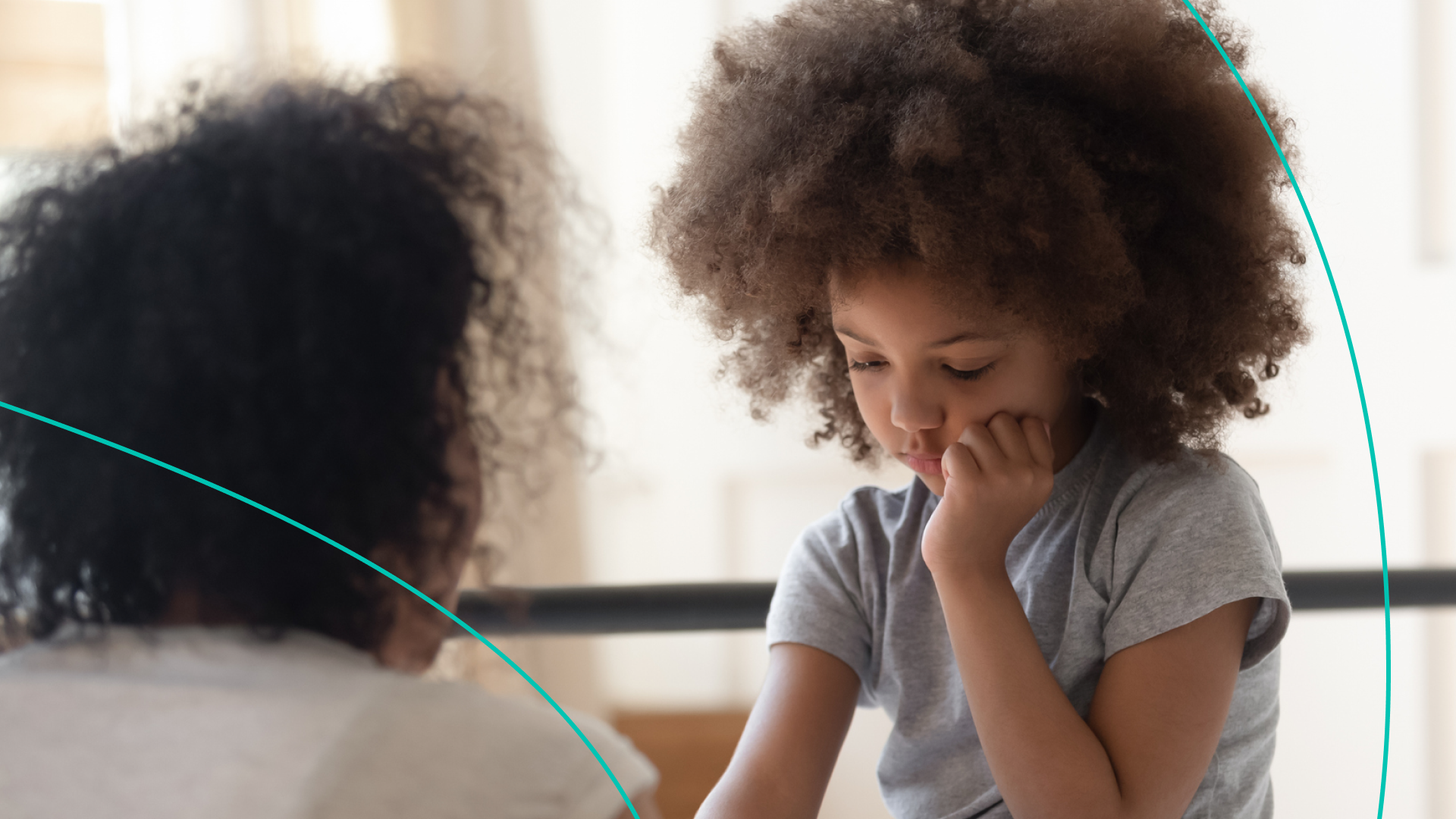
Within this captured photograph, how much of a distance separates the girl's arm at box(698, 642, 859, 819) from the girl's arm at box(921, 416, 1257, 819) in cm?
10

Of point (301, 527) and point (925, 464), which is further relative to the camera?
point (925, 464)

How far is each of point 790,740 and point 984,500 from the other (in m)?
0.16

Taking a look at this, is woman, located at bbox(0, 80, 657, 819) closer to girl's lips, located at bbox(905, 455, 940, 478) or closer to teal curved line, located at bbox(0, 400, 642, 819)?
teal curved line, located at bbox(0, 400, 642, 819)

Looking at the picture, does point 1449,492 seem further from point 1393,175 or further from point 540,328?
point 540,328

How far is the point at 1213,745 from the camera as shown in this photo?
437 millimetres

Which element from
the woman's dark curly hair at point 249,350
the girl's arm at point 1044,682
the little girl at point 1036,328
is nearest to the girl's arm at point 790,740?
the little girl at point 1036,328

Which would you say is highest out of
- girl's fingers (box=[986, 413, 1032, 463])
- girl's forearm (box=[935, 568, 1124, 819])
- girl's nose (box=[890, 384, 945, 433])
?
girl's nose (box=[890, 384, 945, 433])

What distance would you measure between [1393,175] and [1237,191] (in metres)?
0.64

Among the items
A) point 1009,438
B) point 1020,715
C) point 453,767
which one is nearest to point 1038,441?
point 1009,438

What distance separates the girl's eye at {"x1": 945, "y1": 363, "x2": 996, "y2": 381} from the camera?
460 mm

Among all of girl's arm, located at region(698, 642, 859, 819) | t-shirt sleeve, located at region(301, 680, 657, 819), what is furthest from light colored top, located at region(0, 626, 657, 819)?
girl's arm, located at region(698, 642, 859, 819)

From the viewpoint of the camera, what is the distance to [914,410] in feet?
1.49

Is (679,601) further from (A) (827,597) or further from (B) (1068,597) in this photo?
(B) (1068,597)

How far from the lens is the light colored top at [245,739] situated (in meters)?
0.30
